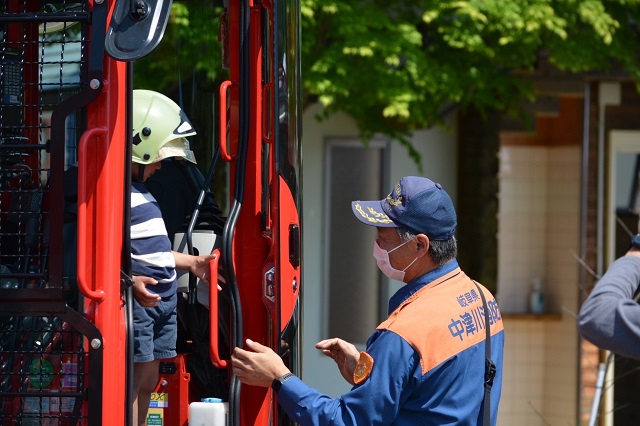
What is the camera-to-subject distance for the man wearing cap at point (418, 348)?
3.15m

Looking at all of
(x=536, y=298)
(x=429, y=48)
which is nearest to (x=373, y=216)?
(x=429, y=48)

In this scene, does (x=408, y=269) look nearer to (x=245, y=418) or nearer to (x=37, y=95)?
(x=245, y=418)

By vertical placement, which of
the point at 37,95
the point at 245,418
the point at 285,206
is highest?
the point at 37,95

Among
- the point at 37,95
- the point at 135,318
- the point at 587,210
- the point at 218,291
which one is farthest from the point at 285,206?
the point at 587,210

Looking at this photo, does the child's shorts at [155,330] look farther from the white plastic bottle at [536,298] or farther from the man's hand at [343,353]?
the white plastic bottle at [536,298]

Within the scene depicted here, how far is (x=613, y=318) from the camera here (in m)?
2.82

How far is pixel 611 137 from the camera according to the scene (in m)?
11.1

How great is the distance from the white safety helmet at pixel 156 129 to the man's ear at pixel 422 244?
122 centimetres

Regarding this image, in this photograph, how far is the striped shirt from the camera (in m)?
3.90

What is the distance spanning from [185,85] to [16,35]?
143cm

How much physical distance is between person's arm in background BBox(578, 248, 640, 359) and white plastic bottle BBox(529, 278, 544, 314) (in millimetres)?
8423

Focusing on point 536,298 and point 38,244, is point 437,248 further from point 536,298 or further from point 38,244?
point 536,298

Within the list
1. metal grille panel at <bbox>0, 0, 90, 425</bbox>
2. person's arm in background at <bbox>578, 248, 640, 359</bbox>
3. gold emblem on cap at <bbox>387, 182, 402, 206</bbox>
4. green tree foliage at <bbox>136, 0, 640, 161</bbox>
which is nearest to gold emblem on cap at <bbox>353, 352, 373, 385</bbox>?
gold emblem on cap at <bbox>387, 182, 402, 206</bbox>

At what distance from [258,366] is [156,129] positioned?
3.73 feet
